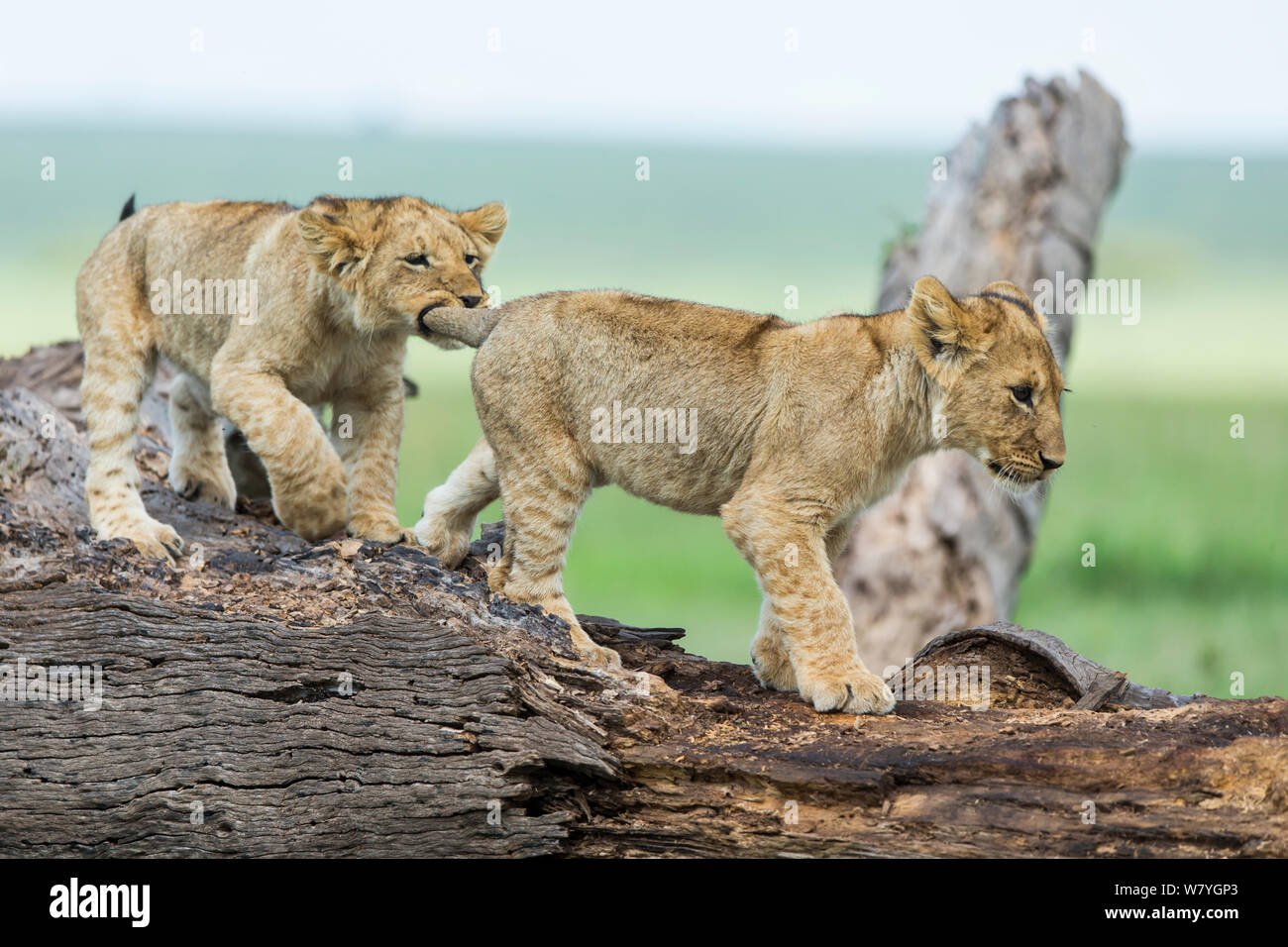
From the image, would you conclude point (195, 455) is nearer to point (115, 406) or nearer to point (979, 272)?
point (115, 406)

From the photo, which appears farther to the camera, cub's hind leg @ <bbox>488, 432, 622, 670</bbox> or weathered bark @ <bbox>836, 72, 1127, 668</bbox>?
weathered bark @ <bbox>836, 72, 1127, 668</bbox>

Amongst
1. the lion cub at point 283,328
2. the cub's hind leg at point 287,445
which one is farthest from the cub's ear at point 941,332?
the cub's hind leg at point 287,445

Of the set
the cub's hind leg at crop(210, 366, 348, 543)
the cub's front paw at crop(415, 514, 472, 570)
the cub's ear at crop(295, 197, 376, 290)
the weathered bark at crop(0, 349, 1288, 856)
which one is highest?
the cub's ear at crop(295, 197, 376, 290)

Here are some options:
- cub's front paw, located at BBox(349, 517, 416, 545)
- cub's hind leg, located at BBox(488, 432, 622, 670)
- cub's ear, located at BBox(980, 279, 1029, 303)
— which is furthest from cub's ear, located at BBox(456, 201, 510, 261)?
cub's ear, located at BBox(980, 279, 1029, 303)

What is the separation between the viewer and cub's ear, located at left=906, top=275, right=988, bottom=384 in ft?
23.2

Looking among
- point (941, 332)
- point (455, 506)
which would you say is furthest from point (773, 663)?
point (455, 506)

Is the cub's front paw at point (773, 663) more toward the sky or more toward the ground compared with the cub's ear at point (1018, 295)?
more toward the ground

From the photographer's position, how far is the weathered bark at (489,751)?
627cm

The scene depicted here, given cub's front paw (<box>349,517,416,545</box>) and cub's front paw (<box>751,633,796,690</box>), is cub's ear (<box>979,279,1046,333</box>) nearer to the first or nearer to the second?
cub's front paw (<box>751,633,796,690</box>)

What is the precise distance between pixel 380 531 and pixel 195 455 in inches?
94.6

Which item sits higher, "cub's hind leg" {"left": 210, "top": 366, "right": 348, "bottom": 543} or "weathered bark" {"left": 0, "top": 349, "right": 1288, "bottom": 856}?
"cub's hind leg" {"left": 210, "top": 366, "right": 348, "bottom": 543}

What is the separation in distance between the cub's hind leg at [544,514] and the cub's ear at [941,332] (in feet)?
6.84

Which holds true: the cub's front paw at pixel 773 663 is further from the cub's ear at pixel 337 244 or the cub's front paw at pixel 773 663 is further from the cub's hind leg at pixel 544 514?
the cub's ear at pixel 337 244

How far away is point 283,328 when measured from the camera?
28.5ft
